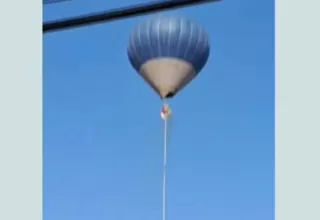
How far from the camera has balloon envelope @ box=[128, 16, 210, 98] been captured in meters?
2.93

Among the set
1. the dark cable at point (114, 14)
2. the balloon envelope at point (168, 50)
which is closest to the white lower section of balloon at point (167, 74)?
the balloon envelope at point (168, 50)

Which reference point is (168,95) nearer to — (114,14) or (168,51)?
(168,51)

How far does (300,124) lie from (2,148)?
23 centimetres

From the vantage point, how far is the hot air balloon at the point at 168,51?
2.93 meters

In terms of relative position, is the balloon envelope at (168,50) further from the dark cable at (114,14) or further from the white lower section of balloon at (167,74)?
the dark cable at (114,14)

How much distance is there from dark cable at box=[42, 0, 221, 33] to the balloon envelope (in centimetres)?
222

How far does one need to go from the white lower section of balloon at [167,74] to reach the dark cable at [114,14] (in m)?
2.31

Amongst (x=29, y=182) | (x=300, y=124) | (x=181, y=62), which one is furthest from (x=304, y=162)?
(x=181, y=62)

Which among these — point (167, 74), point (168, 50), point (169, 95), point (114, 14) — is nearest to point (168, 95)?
point (169, 95)

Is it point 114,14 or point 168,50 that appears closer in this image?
point 114,14

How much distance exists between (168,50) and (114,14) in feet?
7.56

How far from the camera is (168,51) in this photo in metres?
2.96

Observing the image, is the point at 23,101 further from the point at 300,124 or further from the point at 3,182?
the point at 300,124

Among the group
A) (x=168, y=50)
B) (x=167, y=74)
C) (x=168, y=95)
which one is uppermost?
(x=168, y=50)
